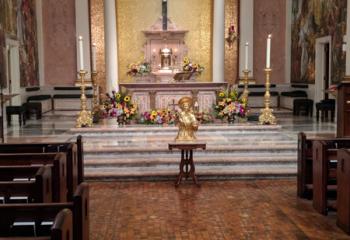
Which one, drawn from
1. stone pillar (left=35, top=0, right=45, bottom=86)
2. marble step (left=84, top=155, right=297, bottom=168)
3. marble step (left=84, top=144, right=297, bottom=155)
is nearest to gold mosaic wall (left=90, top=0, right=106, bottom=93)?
stone pillar (left=35, top=0, right=45, bottom=86)

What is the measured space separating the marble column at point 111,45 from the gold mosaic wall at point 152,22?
1.43 meters

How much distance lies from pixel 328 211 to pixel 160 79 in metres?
10.2

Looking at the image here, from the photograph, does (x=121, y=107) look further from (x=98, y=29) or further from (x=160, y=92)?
(x=98, y=29)

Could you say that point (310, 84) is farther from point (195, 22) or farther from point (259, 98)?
point (195, 22)

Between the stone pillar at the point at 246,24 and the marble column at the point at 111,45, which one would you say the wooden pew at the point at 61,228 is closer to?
the marble column at the point at 111,45

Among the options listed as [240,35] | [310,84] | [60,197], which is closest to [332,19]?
[310,84]

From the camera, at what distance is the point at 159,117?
37.8 ft

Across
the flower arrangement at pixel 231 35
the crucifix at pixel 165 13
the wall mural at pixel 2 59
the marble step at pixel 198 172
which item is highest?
the crucifix at pixel 165 13

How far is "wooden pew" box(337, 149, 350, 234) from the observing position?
5051 millimetres

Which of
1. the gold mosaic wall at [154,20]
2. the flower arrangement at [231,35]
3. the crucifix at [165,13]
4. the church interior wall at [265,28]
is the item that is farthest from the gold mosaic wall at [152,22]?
the church interior wall at [265,28]

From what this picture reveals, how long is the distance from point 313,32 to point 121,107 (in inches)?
310

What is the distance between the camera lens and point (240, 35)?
17641 millimetres

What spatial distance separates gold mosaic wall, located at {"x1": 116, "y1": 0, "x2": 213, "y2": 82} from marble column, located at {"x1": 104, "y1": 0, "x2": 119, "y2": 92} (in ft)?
4.70

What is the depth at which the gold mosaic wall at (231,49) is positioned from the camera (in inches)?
695
